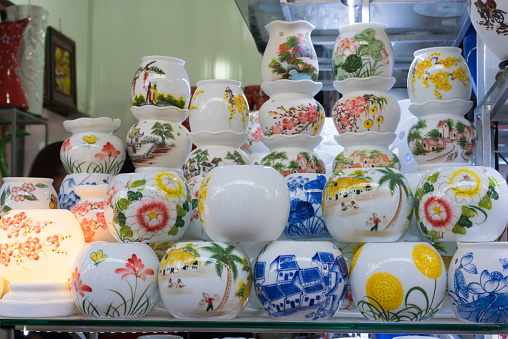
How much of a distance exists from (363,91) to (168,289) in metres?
0.44

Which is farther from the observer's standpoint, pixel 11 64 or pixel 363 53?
pixel 11 64

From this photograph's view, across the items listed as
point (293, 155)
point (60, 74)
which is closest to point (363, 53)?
point (293, 155)

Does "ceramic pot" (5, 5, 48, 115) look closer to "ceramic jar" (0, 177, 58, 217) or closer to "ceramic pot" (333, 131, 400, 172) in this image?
"ceramic jar" (0, 177, 58, 217)

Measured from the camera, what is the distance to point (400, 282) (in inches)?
28.0

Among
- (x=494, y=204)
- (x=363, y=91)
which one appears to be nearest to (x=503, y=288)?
(x=494, y=204)

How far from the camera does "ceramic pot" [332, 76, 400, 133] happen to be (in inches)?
36.7

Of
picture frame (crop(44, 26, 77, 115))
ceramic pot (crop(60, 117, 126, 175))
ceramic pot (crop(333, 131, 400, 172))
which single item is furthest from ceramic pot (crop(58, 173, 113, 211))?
picture frame (crop(44, 26, 77, 115))

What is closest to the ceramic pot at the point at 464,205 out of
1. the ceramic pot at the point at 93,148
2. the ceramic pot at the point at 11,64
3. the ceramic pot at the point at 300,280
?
the ceramic pot at the point at 300,280

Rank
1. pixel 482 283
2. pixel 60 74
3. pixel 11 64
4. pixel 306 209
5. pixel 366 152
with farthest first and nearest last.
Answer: pixel 60 74 < pixel 11 64 < pixel 366 152 < pixel 306 209 < pixel 482 283

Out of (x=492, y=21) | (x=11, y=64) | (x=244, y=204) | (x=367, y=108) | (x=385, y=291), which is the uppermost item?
(x=11, y=64)

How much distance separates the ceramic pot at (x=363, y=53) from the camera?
3.12ft

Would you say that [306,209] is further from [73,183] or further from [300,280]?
[73,183]

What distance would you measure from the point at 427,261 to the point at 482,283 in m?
0.06

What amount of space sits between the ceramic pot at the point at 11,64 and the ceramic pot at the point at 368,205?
162 cm
